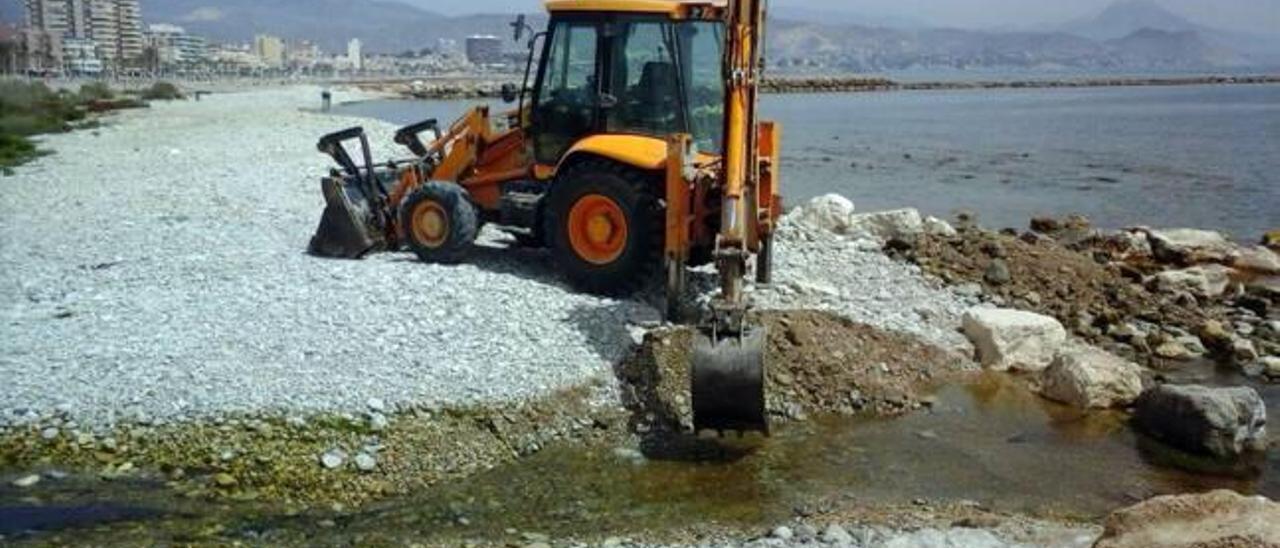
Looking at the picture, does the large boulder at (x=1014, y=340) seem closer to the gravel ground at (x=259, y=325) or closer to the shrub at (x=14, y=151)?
the gravel ground at (x=259, y=325)

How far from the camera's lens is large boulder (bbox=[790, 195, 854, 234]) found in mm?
15039

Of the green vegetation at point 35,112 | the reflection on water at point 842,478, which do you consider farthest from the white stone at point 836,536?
the green vegetation at point 35,112

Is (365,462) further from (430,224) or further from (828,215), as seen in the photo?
(828,215)

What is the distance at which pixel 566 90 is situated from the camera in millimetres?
11352

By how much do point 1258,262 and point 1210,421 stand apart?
1054cm

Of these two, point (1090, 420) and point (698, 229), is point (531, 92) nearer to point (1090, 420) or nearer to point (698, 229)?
point (698, 229)

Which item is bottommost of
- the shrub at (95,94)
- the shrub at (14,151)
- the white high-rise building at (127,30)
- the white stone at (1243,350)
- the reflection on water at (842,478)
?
the reflection on water at (842,478)

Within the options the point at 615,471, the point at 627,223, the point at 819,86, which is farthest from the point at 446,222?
the point at 819,86

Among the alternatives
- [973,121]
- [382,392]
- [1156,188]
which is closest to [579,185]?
[382,392]

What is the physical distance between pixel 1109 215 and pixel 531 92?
16635 millimetres

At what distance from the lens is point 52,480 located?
726 cm

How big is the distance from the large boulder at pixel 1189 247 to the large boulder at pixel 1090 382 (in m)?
8.59

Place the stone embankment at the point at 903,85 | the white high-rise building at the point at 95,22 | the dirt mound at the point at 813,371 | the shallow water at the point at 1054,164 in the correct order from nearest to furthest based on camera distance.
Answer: the dirt mound at the point at 813,371 < the shallow water at the point at 1054,164 < the stone embankment at the point at 903,85 < the white high-rise building at the point at 95,22

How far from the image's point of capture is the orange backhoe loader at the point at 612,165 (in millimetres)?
9148
